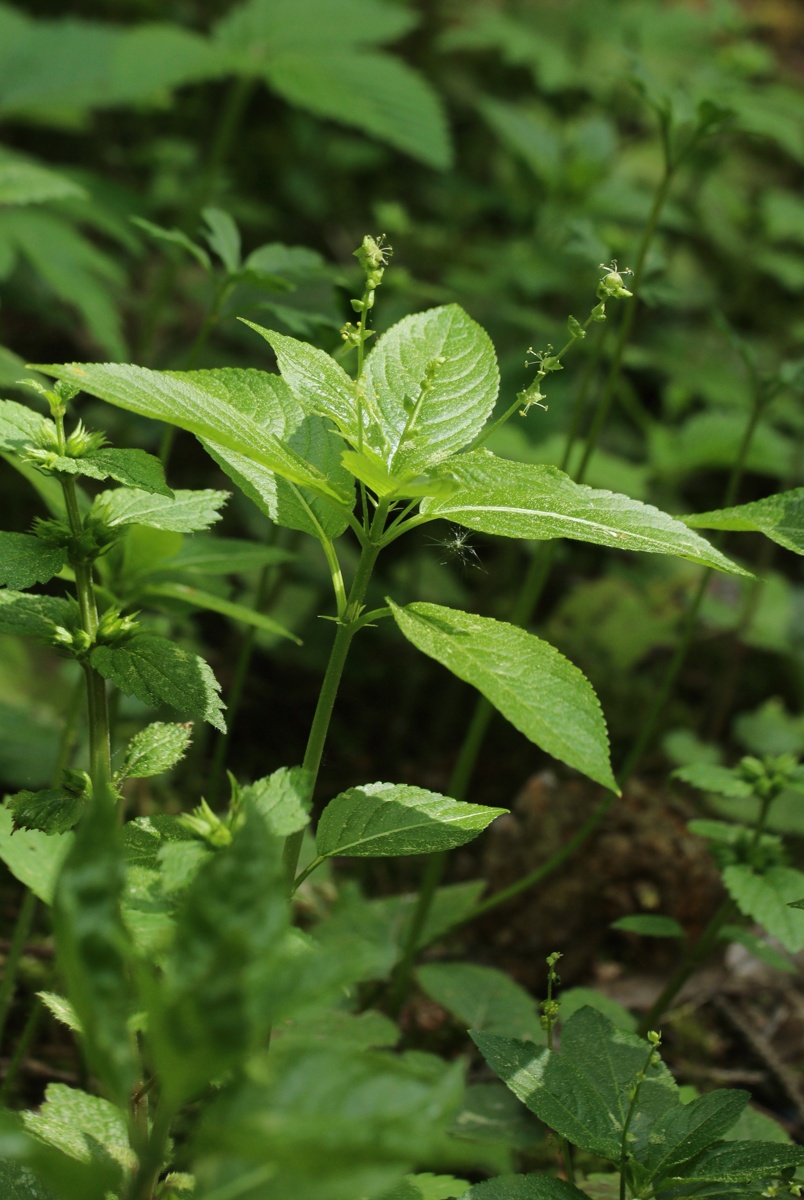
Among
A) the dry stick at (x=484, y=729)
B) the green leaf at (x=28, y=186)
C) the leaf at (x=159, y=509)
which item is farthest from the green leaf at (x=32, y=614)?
the green leaf at (x=28, y=186)

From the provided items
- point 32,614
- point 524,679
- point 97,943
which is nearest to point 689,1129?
point 524,679

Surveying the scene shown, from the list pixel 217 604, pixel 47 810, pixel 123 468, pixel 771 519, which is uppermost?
pixel 771 519

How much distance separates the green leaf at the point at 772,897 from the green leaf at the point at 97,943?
3.56ft

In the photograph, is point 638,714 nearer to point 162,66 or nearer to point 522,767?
point 522,767

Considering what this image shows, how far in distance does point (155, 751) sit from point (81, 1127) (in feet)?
1.29

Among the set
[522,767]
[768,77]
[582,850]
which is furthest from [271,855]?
[768,77]

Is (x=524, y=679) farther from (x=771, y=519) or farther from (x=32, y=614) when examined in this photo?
(x=32, y=614)

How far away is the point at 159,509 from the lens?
123 cm

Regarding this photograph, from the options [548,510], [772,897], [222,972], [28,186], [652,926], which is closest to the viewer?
[222,972]

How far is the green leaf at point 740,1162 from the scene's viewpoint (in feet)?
3.52

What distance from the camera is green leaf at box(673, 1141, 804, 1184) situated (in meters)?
1.07

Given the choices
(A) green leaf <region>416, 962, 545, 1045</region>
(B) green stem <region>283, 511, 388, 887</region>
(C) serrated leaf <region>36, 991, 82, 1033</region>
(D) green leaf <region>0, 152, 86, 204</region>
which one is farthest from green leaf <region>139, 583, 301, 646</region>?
(D) green leaf <region>0, 152, 86, 204</region>

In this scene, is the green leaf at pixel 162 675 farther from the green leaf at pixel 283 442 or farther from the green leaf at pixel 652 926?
the green leaf at pixel 652 926

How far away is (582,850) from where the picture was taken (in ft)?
7.97
